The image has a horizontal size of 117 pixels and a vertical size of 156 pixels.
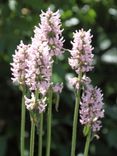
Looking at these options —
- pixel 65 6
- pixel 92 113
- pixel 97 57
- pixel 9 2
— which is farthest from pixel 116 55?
pixel 92 113

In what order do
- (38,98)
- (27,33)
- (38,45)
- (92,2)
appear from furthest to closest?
1. (92,2)
2. (27,33)
3. (38,98)
4. (38,45)

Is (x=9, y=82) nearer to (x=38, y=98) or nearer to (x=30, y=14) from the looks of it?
(x=30, y=14)

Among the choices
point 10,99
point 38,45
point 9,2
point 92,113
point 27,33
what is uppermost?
point 9,2

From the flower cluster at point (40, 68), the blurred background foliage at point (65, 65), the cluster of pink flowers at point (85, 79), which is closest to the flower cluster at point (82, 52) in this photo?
the cluster of pink flowers at point (85, 79)

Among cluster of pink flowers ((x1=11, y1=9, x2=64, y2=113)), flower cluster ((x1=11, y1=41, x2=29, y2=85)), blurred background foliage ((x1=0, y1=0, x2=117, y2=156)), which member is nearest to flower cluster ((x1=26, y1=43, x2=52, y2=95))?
cluster of pink flowers ((x1=11, y1=9, x2=64, y2=113))

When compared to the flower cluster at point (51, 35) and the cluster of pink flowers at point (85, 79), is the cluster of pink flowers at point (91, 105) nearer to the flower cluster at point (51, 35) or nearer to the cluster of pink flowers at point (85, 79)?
the cluster of pink flowers at point (85, 79)

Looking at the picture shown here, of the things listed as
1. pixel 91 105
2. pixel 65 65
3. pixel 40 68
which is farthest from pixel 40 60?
pixel 65 65

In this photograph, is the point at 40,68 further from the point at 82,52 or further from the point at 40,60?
the point at 82,52

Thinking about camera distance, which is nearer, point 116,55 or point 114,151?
point 114,151

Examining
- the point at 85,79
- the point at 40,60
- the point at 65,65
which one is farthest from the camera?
the point at 65,65
